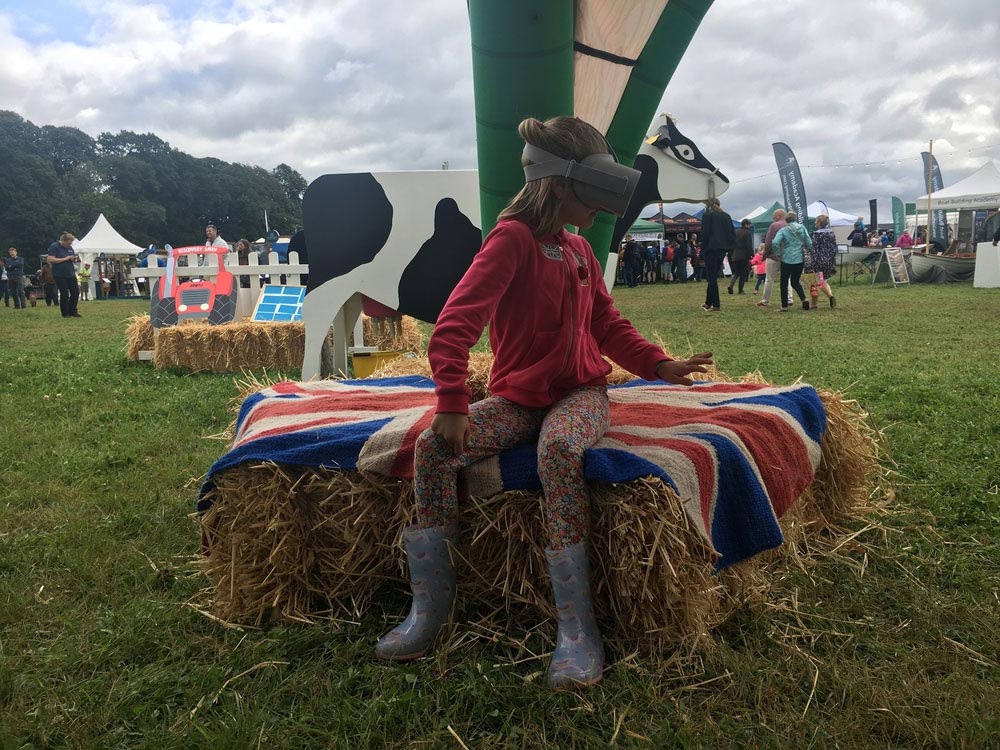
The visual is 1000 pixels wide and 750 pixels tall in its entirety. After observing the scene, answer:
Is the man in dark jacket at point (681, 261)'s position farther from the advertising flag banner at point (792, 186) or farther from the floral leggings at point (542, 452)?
the floral leggings at point (542, 452)

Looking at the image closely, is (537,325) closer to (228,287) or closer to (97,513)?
(97,513)

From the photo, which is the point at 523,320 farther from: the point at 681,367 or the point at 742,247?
the point at 742,247

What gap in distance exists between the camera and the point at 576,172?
2004mm

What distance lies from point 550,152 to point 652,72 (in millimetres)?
1023

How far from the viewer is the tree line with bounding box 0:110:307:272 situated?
146ft

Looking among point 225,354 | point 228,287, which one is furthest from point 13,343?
point 225,354

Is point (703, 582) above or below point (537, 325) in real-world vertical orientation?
below

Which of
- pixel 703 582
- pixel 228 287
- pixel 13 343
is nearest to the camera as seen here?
pixel 703 582

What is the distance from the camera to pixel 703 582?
1.92m

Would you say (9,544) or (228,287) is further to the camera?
(228,287)

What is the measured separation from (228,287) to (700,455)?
7.22 meters

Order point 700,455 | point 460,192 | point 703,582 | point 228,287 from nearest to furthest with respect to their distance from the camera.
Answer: point 703,582 → point 700,455 → point 460,192 → point 228,287

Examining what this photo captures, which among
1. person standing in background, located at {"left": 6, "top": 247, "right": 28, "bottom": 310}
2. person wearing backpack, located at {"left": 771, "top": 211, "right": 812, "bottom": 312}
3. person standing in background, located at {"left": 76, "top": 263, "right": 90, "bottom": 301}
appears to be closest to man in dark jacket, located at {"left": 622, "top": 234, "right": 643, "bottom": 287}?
person wearing backpack, located at {"left": 771, "top": 211, "right": 812, "bottom": 312}

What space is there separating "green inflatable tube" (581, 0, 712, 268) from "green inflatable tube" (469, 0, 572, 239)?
0.42 m
